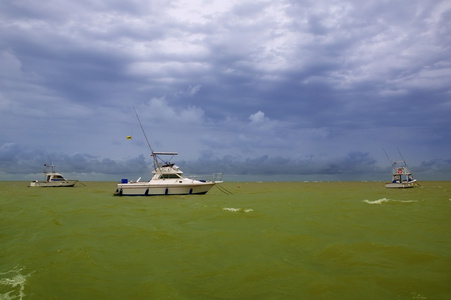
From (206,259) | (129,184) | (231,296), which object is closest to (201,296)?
(231,296)

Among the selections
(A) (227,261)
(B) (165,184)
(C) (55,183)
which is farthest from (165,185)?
A: (C) (55,183)

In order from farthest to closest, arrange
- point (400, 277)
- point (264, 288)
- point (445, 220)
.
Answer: point (445, 220) → point (400, 277) → point (264, 288)

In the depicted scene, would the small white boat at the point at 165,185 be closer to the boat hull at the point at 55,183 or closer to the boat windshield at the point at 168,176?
the boat windshield at the point at 168,176

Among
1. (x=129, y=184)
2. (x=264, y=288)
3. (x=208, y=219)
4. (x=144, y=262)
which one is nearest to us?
(x=264, y=288)

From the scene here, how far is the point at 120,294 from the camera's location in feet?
21.0

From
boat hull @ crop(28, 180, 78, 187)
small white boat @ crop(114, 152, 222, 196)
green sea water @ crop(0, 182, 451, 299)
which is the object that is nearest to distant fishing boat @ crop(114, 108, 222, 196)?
small white boat @ crop(114, 152, 222, 196)

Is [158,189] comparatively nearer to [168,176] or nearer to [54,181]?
[168,176]

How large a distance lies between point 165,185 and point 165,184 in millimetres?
128

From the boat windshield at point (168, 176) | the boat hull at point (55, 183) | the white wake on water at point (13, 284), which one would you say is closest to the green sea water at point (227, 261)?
the white wake on water at point (13, 284)

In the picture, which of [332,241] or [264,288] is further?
[332,241]

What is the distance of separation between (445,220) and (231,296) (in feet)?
51.7

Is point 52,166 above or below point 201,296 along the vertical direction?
above

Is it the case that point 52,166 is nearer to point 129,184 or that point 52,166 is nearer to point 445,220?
point 129,184

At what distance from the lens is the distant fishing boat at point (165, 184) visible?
37906 mm
